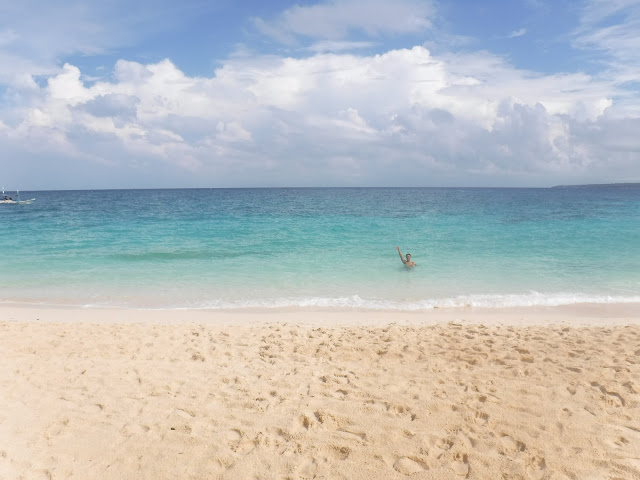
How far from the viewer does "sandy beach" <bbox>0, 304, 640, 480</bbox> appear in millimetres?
4500

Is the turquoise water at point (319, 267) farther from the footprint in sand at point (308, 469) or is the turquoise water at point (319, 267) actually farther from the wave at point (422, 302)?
the footprint in sand at point (308, 469)

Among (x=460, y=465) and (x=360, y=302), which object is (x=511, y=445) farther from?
(x=360, y=302)

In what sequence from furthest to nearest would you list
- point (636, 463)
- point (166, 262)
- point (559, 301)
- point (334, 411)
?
point (166, 262)
point (559, 301)
point (334, 411)
point (636, 463)

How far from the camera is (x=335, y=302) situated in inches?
478

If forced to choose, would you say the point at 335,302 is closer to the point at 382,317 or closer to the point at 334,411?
the point at 382,317

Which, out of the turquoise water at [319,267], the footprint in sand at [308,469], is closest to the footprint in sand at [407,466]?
the footprint in sand at [308,469]

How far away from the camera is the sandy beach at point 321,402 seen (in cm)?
450

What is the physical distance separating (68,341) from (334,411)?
5969 mm

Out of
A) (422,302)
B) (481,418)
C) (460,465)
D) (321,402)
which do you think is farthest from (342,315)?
(460,465)

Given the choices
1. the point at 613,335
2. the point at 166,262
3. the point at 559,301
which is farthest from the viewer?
the point at 166,262

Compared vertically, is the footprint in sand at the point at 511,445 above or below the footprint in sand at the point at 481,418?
below

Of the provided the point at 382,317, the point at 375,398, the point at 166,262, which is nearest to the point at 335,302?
the point at 382,317

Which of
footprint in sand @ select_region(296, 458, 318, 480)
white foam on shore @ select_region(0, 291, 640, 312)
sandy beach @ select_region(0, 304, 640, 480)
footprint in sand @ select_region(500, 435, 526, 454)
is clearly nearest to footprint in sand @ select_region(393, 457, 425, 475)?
sandy beach @ select_region(0, 304, 640, 480)

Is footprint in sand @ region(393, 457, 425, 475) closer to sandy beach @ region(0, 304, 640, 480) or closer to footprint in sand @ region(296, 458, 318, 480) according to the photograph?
sandy beach @ region(0, 304, 640, 480)
